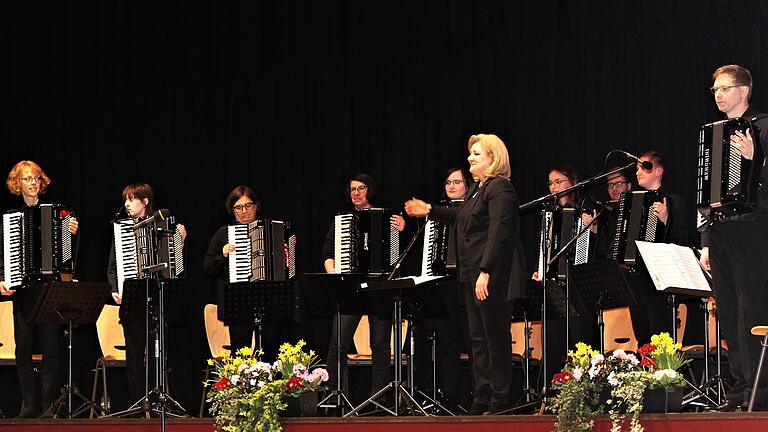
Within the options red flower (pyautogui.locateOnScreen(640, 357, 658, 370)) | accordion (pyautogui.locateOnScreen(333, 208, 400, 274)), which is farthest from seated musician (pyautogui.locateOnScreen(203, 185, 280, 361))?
red flower (pyautogui.locateOnScreen(640, 357, 658, 370))

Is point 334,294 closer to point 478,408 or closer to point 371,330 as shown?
point 371,330

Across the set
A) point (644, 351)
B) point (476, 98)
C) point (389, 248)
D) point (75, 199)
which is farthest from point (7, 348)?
point (644, 351)

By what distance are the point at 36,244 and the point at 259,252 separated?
156 centimetres

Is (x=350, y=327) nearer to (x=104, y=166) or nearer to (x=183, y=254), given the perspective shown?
(x=183, y=254)

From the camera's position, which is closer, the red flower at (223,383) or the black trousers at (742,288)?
the black trousers at (742,288)

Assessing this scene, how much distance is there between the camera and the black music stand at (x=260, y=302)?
8.23 meters

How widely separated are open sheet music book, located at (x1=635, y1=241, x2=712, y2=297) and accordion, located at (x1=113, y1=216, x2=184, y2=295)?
3.03 m

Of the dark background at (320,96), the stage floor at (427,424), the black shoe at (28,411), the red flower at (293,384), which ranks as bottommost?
the black shoe at (28,411)

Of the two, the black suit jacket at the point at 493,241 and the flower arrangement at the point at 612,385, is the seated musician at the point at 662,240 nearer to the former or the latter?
the black suit jacket at the point at 493,241

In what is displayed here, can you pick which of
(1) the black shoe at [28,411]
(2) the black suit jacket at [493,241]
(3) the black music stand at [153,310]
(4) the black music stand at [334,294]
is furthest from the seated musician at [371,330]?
(1) the black shoe at [28,411]

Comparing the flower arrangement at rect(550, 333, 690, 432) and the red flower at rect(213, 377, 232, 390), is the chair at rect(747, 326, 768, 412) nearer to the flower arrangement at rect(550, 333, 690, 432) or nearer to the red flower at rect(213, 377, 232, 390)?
the flower arrangement at rect(550, 333, 690, 432)

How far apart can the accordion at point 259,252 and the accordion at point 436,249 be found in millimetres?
1180

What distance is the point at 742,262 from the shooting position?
231 inches

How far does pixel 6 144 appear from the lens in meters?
10.9
